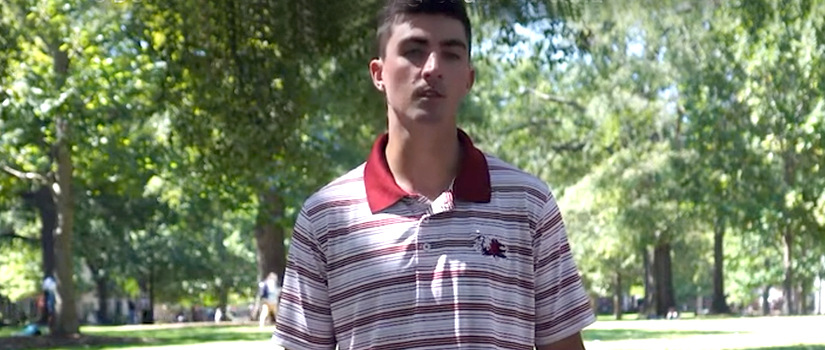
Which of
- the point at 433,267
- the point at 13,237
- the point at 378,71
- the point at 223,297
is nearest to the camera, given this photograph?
the point at 433,267

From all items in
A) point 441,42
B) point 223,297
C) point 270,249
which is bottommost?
point 441,42

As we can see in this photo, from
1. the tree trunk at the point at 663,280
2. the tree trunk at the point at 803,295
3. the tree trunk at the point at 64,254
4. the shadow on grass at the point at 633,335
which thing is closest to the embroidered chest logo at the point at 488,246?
the shadow on grass at the point at 633,335

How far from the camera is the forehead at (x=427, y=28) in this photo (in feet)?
9.17

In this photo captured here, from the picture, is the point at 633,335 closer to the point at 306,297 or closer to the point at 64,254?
the point at 64,254

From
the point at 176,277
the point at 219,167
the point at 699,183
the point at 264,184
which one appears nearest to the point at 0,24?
the point at 219,167

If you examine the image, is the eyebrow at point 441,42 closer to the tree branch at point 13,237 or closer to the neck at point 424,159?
the neck at point 424,159

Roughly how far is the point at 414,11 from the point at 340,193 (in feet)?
1.24

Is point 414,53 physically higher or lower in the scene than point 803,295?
lower

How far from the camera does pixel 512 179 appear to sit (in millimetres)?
2838

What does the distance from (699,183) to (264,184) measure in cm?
1446

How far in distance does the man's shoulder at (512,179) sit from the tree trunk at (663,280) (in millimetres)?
49923

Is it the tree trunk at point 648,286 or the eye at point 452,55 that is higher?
the tree trunk at point 648,286

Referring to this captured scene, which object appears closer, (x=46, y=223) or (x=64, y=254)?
(x=64, y=254)

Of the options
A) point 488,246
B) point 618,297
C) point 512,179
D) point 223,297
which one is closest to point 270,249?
point 618,297
